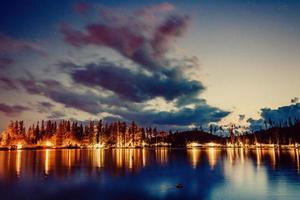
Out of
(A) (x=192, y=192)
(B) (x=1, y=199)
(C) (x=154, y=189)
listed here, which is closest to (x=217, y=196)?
(A) (x=192, y=192)

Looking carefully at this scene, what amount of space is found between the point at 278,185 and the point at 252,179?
25.4 ft

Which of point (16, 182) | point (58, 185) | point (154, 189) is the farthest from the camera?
point (16, 182)

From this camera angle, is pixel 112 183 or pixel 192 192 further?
pixel 112 183

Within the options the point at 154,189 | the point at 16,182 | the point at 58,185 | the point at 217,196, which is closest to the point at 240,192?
the point at 217,196

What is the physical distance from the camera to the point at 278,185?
40.6m

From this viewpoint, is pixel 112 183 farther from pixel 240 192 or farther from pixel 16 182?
pixel 240 192

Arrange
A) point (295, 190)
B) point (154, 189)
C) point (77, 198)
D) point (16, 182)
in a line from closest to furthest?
point (77, 198), point (295, 190), point (154, 189), point (16, 182)

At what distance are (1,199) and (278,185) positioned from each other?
33498mm

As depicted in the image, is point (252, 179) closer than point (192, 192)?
No

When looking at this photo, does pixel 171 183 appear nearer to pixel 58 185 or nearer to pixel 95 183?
pixel 95 183

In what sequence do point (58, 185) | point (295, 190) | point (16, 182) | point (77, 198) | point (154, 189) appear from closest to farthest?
point (77, 198) < point (295, 190) < point (154, 189) < point (58, 185) < point (16, 182)

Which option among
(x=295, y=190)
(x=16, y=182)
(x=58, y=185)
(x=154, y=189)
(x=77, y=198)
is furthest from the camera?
(x=16, y=182)

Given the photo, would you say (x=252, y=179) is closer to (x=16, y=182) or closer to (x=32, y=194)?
(x=32, y=194)

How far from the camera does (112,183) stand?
145ft
